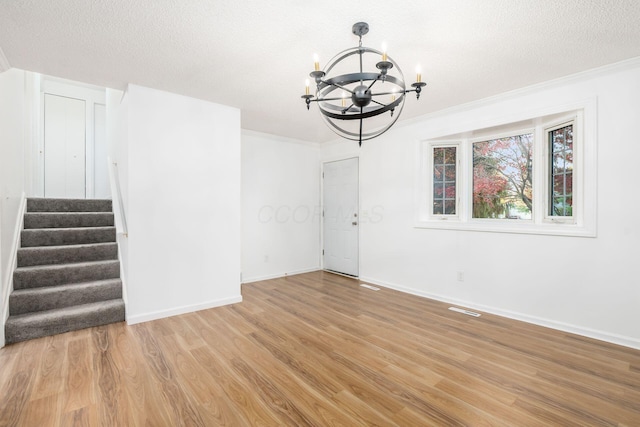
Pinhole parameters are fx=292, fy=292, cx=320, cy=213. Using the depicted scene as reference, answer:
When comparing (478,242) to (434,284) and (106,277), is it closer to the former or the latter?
(434,284)

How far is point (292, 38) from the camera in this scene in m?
2.15

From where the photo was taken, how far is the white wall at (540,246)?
100 inches

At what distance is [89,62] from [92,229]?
7.11ft

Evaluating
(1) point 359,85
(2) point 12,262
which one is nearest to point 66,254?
(2) point 12,262

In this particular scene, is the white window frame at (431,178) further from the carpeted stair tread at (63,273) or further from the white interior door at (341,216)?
the carpeted stair tread at (63,273)

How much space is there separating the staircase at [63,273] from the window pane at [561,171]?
475 cm

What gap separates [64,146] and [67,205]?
177 centimetres

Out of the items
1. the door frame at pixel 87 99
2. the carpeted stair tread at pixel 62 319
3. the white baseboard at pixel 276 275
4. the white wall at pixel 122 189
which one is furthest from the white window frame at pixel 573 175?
the door frame at pixel 87 99

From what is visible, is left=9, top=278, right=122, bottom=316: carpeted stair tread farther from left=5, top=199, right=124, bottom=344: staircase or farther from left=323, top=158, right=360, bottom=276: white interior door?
left=323, top=158, right=360, bottom=276: white interior door

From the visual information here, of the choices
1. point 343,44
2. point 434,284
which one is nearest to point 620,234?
point 434,284

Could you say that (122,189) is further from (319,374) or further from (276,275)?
(319,374)

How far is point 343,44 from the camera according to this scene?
7.26 ft

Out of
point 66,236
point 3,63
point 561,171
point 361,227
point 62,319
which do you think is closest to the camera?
point 3,63

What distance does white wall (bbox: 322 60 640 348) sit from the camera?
100 inches
